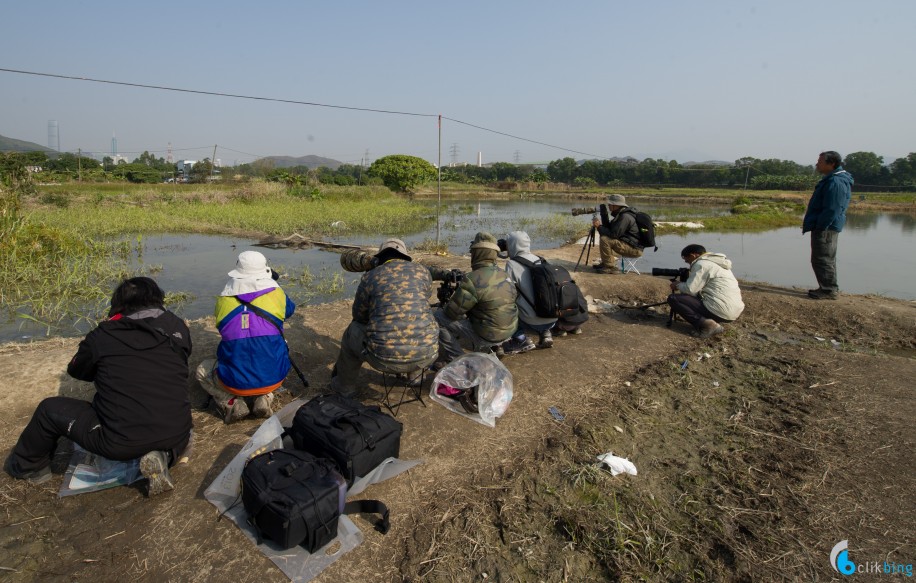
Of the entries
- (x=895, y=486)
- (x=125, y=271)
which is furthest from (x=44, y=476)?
(x=125, y=271)

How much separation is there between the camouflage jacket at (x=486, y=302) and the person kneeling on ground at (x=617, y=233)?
4.14m

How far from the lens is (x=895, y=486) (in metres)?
2.62

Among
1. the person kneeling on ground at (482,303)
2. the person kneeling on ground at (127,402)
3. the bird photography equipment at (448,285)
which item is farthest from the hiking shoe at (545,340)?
the person kneeling on ground at (127,402)

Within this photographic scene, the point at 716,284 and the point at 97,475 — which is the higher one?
the point at 716,284

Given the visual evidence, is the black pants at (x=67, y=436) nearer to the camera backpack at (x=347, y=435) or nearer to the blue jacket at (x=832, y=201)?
the camera backpack at (x=347, y=435)

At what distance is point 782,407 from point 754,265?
24.7 ft

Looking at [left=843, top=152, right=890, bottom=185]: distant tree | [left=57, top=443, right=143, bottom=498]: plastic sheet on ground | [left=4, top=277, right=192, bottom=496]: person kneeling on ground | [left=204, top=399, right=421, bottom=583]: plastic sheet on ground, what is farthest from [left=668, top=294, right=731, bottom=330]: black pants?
[left=843, top=152, right=890, bottom=185]: distant tree

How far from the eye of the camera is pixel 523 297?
4449mm

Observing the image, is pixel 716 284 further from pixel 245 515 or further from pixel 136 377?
pixel 136 377

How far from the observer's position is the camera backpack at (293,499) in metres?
2.03

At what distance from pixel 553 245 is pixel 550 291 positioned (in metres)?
8.74

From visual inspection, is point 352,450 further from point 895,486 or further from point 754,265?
point 754,265

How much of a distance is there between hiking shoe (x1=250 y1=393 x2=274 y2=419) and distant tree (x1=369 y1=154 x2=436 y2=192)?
36.7 m

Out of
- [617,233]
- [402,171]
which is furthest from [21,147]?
[617,233]
